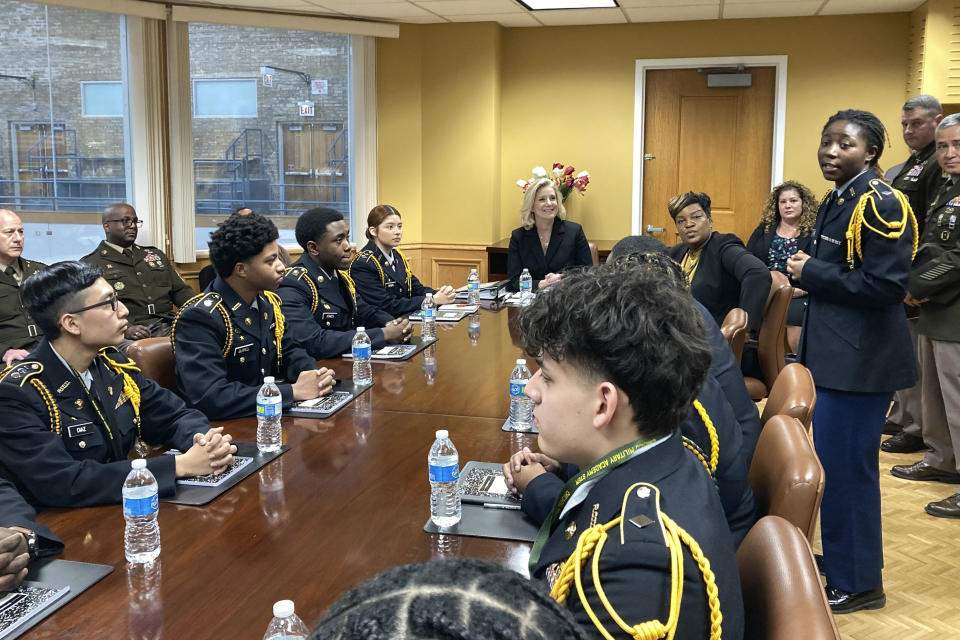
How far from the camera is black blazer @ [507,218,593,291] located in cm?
570

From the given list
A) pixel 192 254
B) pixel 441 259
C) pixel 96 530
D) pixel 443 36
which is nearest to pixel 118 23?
pixel 192 254

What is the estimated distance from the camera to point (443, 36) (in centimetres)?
696

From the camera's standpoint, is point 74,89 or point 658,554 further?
point 74,89

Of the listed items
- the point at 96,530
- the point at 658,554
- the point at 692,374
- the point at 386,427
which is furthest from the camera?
the point at 386,427

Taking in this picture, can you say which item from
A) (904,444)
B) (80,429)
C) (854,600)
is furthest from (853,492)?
(80,429)

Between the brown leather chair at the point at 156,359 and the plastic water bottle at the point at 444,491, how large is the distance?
1382 mm

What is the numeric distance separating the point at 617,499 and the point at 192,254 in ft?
18.4

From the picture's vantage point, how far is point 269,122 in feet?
22.5

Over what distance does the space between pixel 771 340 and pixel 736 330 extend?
1.37 feet

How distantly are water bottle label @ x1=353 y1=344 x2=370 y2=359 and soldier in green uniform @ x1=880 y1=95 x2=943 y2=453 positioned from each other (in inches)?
101

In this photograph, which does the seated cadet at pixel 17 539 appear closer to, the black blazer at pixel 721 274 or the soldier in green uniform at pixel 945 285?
the black blazer at pixel 721 274

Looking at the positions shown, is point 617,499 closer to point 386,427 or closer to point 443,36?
point 386,427

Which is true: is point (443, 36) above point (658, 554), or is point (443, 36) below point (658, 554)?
above

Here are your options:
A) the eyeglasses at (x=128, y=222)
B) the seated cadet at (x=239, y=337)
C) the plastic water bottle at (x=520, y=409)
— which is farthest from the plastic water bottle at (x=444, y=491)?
the eyeglasses at (x=128, y=222)
